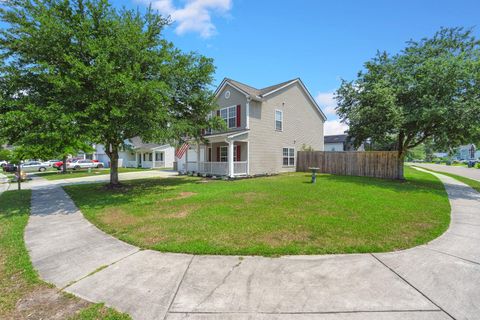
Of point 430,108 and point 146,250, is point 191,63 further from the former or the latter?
point 430,108

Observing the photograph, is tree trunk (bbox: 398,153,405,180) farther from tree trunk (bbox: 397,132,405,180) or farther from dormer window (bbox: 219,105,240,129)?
dormer window (bbox: 219,105,240,129)

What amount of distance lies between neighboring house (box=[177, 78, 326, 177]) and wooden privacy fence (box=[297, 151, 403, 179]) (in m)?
1.33

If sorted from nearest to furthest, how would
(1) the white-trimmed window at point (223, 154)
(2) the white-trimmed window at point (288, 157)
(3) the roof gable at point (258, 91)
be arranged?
(3) the roof gable at point (258, 91) < (1) the white-trimmed window at point (223, 154) < (2) the white-trimmed window at point (288, 157)

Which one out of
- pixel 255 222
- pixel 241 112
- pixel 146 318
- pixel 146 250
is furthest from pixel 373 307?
pixel 241 112

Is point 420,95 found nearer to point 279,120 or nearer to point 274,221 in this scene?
point 279,120

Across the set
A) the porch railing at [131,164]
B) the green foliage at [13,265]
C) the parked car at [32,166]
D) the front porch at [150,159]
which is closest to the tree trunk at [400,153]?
the green foliage at [13,265]

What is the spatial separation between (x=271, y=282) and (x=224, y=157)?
15.7 m

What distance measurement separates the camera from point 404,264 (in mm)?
3660

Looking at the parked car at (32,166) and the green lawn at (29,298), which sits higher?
the parked car at (32,166)

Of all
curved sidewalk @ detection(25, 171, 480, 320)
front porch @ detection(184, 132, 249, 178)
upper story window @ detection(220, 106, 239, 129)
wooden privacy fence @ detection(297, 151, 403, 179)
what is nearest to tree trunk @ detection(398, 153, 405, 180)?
wooden privacy fence @ detection(297, 151, 403, 179)

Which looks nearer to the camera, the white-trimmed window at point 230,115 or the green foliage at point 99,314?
the green foliage at point 99,314

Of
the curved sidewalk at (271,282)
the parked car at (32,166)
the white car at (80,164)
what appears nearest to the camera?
the curved sidewalk at (271,282)

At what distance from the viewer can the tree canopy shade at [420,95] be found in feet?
35.6

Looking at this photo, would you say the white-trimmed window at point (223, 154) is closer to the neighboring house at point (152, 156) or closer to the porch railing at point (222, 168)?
the porch railing at point (222, 168)
